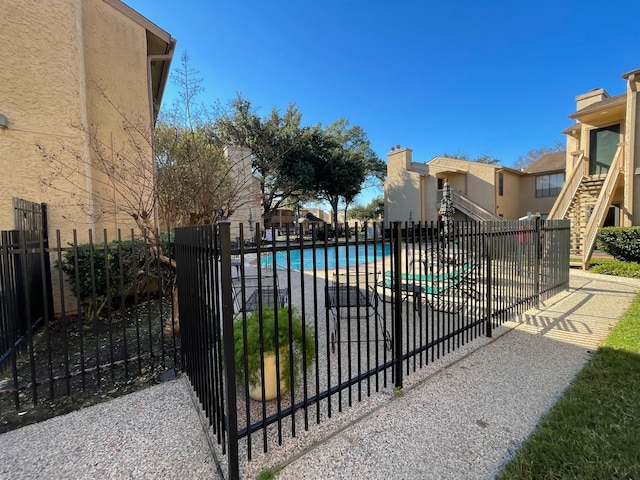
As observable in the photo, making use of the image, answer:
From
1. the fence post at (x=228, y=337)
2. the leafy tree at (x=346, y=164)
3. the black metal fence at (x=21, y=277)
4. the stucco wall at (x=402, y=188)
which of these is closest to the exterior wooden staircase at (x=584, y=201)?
the stucco wall at (x=402, y=188)

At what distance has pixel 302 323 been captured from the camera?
2.50m

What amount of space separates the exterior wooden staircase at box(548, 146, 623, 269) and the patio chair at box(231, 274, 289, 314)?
1113 centimetres

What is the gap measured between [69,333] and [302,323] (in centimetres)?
464

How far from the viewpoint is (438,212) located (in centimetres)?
2283

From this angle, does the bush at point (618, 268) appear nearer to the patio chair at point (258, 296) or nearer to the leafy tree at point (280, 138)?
the patio chair at point (258, 296)

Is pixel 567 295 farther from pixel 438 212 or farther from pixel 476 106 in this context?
pixel 476 106

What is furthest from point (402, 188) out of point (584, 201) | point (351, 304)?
point (351, 304)

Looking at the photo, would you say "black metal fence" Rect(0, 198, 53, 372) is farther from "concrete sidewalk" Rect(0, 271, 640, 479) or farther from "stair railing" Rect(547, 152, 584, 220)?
"stair railing" Rect(547, 152, 584, 220)

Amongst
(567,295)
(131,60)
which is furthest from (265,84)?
(567,295)

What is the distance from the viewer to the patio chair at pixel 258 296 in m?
1.98

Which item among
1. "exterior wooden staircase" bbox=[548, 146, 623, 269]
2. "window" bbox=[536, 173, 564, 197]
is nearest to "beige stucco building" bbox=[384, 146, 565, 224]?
"window" bbox=[536, 173, 564, 197]

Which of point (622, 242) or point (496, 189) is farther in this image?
point (496, 189)

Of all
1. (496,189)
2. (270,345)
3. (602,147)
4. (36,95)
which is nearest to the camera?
(270,345)

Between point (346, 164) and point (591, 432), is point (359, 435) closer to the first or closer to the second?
point (591, 432)
